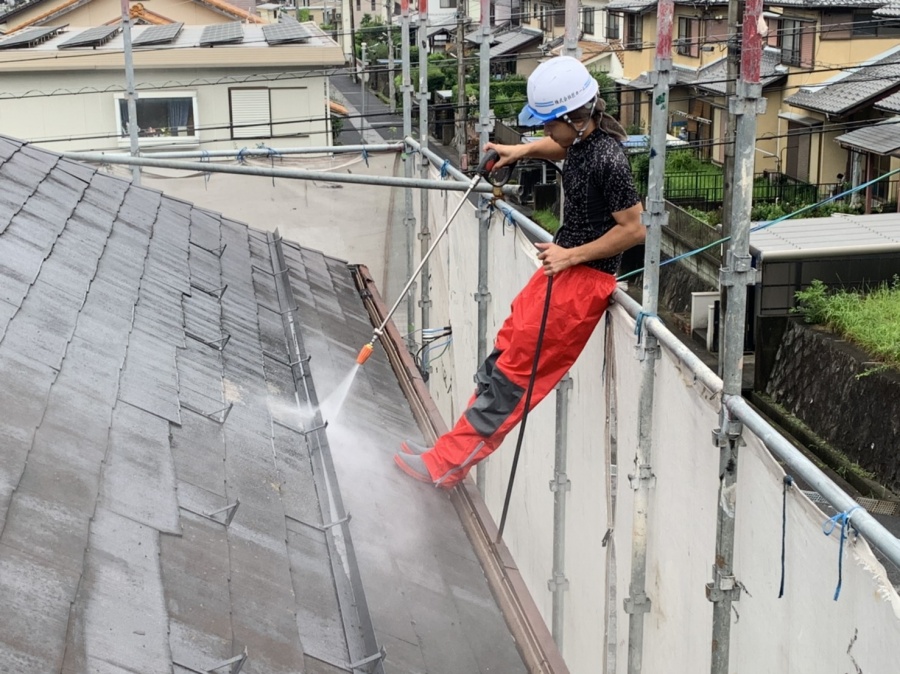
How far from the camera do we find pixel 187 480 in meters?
4.17

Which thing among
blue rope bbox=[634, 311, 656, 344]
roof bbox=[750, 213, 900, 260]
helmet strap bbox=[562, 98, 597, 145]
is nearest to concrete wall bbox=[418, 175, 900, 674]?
blue rope bbox=[634, 311, 656, 344]

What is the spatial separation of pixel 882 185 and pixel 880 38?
12.1 ft

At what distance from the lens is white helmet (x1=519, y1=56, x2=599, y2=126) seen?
4.61 m

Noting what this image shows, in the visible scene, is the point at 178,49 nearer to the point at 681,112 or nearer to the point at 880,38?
the point at 880,38

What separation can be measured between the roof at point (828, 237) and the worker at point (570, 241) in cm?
1113

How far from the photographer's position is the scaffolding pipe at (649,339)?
4.30 m

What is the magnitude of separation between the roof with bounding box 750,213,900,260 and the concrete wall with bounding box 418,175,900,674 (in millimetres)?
9934

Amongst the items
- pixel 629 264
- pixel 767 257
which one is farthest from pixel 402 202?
pixel 629 264

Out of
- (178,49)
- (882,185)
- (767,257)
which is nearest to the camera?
(767,257)

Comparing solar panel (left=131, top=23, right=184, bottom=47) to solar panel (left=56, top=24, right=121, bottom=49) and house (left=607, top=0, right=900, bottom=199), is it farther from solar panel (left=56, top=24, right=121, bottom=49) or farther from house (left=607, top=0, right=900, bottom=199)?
house (left=607, top=0, right=900, bottom=199)

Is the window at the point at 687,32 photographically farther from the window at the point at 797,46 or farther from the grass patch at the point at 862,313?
the grass patch at the point at 862,313

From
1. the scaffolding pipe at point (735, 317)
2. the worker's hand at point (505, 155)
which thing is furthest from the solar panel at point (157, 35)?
the scaffolding pipe at point (735, 317)

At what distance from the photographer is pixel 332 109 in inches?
1096

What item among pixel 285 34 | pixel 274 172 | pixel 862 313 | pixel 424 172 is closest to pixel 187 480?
pixel 274 172
